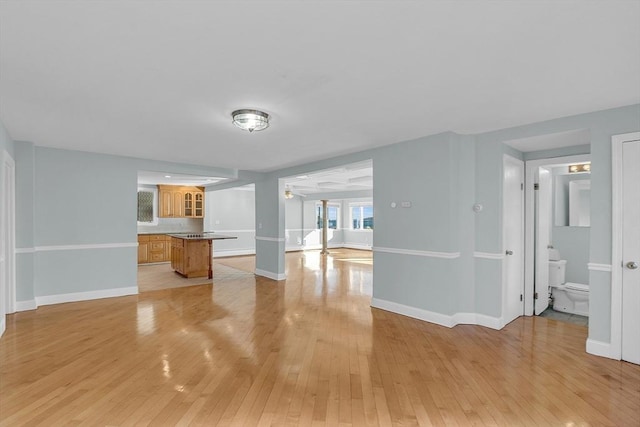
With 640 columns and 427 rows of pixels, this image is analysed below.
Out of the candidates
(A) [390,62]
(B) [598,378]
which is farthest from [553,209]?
(A) [390,62]

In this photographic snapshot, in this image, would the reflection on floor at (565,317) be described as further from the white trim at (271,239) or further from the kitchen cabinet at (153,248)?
the kitchen cabinet at (153,248)

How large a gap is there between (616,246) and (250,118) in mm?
3622

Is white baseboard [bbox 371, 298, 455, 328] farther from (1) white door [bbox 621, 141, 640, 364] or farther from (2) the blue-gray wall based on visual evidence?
(1) white door [bbox 621, 141, 640, 364]

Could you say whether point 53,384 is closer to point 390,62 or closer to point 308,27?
point 308,27

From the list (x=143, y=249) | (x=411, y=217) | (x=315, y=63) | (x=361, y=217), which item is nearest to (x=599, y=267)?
(x=411, y=217)

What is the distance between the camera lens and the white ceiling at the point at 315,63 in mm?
1633

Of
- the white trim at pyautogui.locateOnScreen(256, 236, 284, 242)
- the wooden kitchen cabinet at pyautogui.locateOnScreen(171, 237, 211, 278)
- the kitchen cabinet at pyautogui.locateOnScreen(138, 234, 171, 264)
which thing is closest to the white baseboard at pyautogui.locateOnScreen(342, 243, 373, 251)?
the white trim at pyautogui.locateOnScreen(256, 236, 284, 242)

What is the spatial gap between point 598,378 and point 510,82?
2.50 m

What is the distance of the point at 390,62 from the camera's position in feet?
7.05

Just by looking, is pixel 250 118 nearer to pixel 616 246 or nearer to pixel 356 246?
pixel 616 246

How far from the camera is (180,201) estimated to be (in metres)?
9.83

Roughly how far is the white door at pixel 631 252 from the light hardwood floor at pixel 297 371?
10.6 inches

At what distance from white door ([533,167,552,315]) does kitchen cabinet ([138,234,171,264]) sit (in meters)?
9.00

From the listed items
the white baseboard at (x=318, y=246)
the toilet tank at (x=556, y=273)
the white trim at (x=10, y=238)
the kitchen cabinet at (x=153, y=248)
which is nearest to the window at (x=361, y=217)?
the white baseboard at (x=318, y=246)
